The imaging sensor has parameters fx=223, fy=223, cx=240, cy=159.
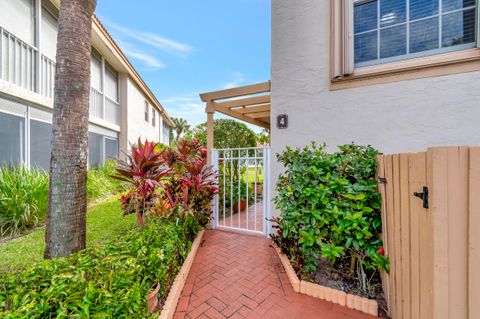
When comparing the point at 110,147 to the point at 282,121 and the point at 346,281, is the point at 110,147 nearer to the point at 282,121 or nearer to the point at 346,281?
the point at 282,121

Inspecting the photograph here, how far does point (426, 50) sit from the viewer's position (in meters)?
3.45

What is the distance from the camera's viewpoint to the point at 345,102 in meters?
3.74

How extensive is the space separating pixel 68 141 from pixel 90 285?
1.55 meters

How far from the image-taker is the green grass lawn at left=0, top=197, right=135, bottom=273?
306cm

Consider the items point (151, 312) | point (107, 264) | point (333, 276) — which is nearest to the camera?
point (107, 264)

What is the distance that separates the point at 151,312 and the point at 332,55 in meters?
4.37

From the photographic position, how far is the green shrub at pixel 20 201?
4.40 meters

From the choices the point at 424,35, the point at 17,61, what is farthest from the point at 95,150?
the point at 424,35

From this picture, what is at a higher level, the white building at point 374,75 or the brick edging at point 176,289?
the white building at point 374,75

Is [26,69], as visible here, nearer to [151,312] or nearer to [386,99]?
[151,312]

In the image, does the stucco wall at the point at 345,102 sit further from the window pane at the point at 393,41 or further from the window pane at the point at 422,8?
the window pane at the point at 422,8

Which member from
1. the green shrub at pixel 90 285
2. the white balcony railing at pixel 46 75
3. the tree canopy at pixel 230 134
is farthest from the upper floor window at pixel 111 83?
the green shrub at pixel 90 285

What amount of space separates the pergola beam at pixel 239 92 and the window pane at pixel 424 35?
2406mm

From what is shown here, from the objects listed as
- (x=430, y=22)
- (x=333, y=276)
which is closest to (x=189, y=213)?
(x=333, y=276)
